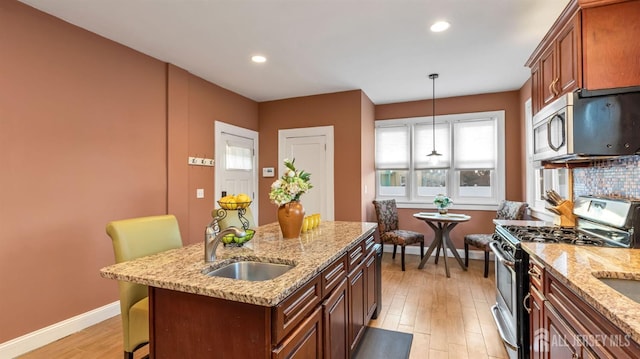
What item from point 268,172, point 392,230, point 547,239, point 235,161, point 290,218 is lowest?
point 392,230

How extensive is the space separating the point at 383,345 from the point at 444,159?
11.0ft

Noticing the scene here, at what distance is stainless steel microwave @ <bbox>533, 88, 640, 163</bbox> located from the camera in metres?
1.69

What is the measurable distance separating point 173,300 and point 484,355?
7.06 ft

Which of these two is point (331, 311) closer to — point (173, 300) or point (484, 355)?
point (173, 300)

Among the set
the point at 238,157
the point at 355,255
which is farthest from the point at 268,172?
the point at 355,255

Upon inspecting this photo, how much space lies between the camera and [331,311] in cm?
157

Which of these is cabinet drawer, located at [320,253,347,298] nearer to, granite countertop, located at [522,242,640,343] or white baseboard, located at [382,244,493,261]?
granite countertop, located at [522,242,640,343]

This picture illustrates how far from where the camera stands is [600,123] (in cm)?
174

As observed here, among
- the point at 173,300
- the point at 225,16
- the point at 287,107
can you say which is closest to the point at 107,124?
the point at 225,16

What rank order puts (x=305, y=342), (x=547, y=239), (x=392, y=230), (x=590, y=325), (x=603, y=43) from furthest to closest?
(x=392, y=230) < (x=547, y=239) < (x=603, y=43) < (x=305, y=342) < (x=590, y=325)

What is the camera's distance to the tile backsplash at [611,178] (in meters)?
1.87

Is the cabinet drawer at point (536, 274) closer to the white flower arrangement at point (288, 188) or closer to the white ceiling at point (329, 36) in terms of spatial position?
the white flower arrangement at point (288, 188)

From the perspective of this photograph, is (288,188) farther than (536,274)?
Yes

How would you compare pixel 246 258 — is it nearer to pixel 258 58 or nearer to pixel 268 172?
pixel 258 58
